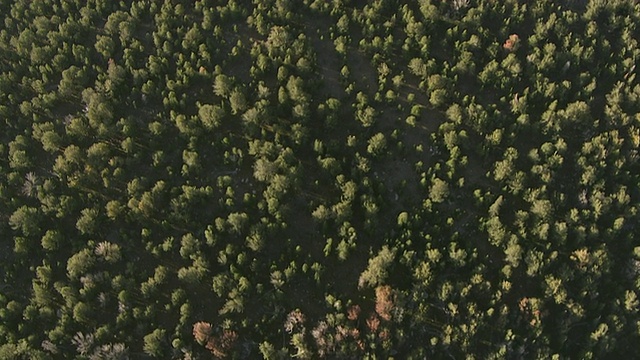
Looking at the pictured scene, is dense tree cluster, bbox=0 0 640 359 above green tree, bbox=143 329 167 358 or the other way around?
above

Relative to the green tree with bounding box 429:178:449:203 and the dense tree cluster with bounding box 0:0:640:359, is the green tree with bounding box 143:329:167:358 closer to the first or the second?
the dense tree cluster with bounding box 0:0:640:359

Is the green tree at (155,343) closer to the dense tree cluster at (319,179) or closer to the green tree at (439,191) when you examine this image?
the dense tree cluster at (319,179)

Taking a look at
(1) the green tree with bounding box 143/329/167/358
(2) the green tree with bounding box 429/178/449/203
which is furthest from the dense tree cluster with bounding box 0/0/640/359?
(2) the green tree with bounding box 429/178/449/203

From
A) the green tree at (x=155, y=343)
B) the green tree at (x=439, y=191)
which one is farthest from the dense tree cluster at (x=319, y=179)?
the green tree at (x=439, y=191)

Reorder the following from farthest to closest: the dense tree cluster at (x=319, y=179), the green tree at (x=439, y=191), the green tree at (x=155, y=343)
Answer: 1. the green tree at (x=439, y=191)
2. the dense tree cluster at (x=319, y=179)
3. the green tree at (x=155, y=343)

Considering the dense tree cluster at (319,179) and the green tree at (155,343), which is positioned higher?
the dense tree cluster at (319,179)

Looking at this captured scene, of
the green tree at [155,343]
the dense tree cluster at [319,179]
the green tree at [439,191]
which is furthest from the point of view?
the green tree at [439,191]

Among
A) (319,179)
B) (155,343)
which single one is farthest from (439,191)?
(155,343)

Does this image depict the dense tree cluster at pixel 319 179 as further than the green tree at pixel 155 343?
Yes

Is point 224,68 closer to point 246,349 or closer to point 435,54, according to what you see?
point 435,54

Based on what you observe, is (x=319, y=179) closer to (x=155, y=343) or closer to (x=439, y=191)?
(x=439, y=191)
